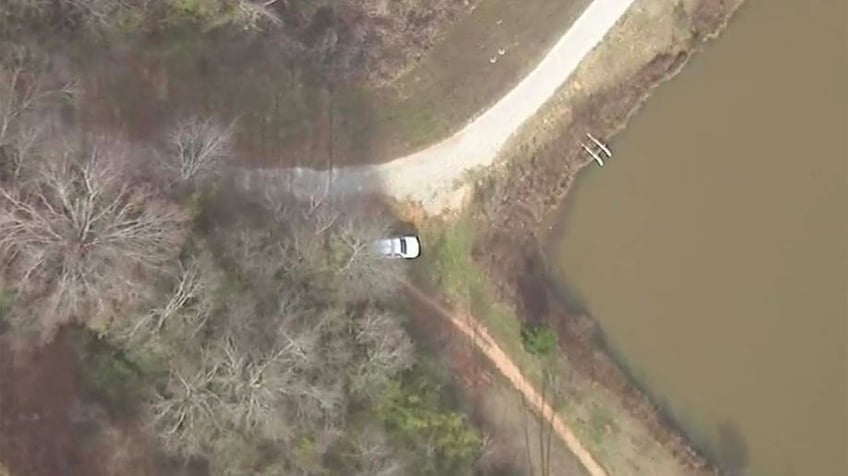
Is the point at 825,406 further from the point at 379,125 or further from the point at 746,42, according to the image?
the point at 379,125

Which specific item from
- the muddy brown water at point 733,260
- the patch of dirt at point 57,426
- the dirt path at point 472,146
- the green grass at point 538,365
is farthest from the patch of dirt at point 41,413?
the muddy brown water at point 733,260

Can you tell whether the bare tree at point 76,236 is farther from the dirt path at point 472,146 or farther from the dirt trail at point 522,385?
the dirt trail at point 522,385

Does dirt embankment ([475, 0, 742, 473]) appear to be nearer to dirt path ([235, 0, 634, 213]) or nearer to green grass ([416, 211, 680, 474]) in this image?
green grass ([416, 211, 680, 474])

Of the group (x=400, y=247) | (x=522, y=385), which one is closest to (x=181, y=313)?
(x=400, y=247)

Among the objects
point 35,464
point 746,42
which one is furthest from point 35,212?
point 746,42

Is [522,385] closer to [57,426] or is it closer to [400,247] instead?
[400,247]

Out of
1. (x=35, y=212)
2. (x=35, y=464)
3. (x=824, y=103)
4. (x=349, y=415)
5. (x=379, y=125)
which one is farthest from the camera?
(x=824, y=103)
